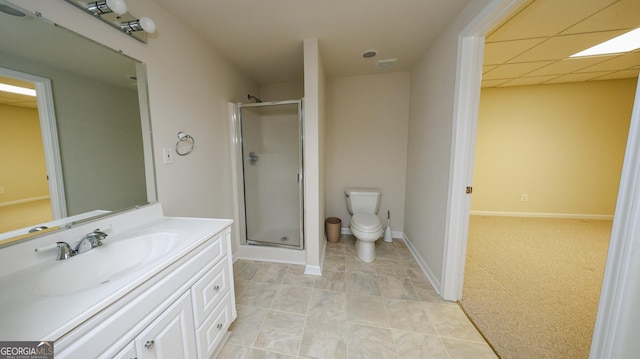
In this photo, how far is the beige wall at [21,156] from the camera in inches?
30.4

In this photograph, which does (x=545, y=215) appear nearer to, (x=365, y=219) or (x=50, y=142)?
(x=365, y=219)

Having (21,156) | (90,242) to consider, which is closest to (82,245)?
(90,242)

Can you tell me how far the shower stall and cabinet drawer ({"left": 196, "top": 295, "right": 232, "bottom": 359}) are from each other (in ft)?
3.51

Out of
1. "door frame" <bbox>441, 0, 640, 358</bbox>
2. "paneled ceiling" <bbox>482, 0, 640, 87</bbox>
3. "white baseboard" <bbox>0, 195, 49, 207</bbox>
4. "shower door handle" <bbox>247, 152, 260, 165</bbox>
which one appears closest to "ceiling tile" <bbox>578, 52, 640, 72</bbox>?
"paneled ceiling" <bbox>482, 0, 640, 87</bbox>

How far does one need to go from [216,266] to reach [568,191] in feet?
17.4

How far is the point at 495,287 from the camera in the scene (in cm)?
179

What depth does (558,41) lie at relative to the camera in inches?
73.2

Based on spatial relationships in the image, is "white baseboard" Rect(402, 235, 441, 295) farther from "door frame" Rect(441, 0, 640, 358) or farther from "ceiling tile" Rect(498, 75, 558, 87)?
"ceiling tile" Rect(498, 75, 558, 87)

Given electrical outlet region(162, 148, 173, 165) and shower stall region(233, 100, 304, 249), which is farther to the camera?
shower stall region(233, 100, 304, 249)

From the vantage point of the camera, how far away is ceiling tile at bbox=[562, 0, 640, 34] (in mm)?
1392

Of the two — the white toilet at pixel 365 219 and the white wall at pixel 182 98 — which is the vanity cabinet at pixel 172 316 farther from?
the white toilet at pixel 365 219

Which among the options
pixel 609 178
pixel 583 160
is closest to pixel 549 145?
pixel 583 160

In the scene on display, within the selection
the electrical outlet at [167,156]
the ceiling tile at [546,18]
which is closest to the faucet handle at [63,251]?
the electrical outlet at [167,156]

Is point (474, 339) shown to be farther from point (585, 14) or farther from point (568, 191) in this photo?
point (568, 191)
